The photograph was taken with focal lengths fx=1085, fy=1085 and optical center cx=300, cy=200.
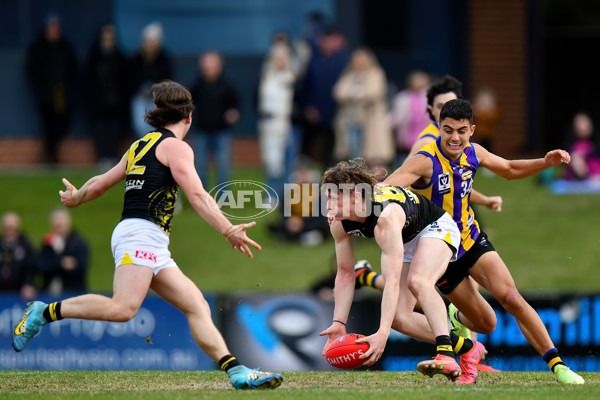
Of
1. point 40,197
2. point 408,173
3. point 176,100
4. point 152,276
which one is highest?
point 176,100

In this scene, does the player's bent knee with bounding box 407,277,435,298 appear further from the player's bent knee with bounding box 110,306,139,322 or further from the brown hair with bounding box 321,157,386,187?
the player's bent knee with bounding box 110,306,139,322

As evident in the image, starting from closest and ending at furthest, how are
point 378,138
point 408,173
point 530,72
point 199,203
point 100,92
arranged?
point 199,203, point 408,173, point 378,138, point 100,92, point 530,72

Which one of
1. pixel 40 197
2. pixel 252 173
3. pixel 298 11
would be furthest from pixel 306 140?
pixel 40 197

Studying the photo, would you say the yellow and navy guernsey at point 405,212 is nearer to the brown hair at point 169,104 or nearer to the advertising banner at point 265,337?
the brown hair at point 169,104

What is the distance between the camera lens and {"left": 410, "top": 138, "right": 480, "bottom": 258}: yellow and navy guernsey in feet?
26.0

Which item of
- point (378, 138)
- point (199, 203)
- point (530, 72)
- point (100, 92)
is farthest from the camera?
point (530, 72)

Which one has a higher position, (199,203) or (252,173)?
(199,203)

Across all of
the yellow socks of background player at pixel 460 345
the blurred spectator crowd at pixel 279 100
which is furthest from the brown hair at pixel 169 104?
the blurred spectator crowd at pixel 279 100

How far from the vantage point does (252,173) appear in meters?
18.8

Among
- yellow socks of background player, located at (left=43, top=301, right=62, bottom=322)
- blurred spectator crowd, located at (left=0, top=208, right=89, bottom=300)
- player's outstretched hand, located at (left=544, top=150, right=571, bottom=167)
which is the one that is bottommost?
blurred spectator crowd, located at (left=0, top=208, right=89, bottom=300)

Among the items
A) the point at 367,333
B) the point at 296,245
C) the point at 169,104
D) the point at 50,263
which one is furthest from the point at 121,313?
the point at 296,245

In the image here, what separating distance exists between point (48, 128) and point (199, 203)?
13283 millimetres

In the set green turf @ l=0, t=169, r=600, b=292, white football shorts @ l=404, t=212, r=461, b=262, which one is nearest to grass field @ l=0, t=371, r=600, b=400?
white football shorts @ l=404, t=212, r=461, b=262

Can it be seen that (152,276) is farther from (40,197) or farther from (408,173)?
(40,197)
